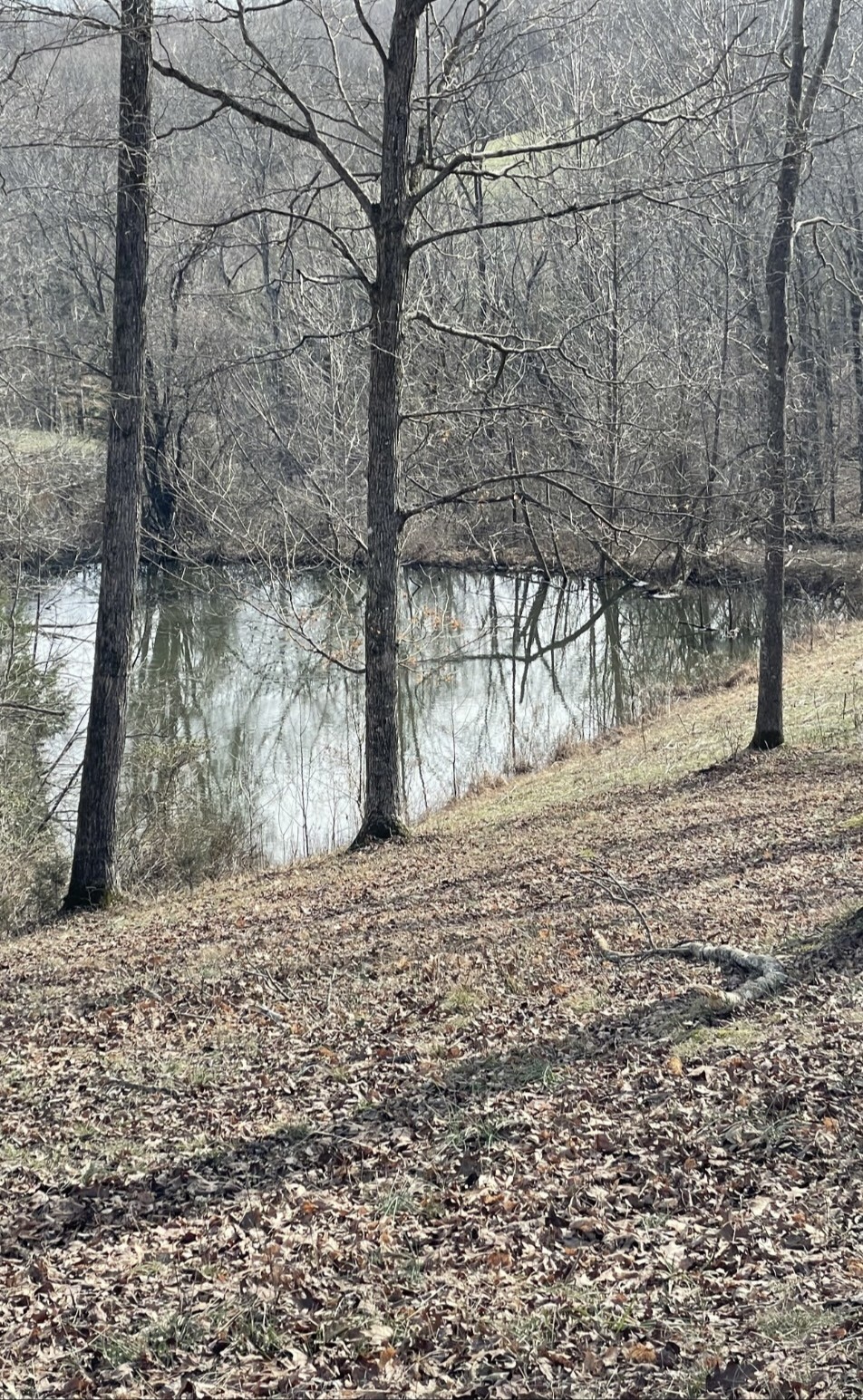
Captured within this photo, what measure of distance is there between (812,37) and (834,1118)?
32470 mm

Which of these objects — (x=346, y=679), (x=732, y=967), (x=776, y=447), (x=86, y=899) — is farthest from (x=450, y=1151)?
(x=346, y=679)

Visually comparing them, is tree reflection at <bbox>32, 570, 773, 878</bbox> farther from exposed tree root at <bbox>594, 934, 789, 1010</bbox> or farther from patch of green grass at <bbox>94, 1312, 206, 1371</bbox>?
patch of green grass at <bbox>94, 1312, 206, 1371</bbox>

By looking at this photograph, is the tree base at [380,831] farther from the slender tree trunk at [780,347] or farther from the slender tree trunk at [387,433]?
the slender tree trunk at [780,347]

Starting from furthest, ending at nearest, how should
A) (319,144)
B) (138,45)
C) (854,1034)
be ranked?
1. (319,144)
2. (138,45)
3. (854,1034)

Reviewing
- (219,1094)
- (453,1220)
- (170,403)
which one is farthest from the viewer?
A: (170,403)

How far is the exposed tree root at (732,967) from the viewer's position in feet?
20.1

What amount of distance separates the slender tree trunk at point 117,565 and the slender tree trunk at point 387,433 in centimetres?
230

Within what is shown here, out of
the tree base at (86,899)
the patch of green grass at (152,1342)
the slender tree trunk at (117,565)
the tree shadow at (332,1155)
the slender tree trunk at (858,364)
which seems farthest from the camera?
the slender tree trunk at (858,364)

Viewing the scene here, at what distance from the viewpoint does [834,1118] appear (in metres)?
4.81

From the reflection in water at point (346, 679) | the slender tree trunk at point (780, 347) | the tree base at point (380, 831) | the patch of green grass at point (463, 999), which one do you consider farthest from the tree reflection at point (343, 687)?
the patch of green grass at point (463, 999)

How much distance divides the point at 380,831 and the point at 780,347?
6705 mm

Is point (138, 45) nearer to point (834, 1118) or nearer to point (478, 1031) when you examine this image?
point (478, 1031)

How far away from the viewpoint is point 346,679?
2103cm

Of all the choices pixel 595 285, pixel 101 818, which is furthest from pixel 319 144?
pixel 595 285
